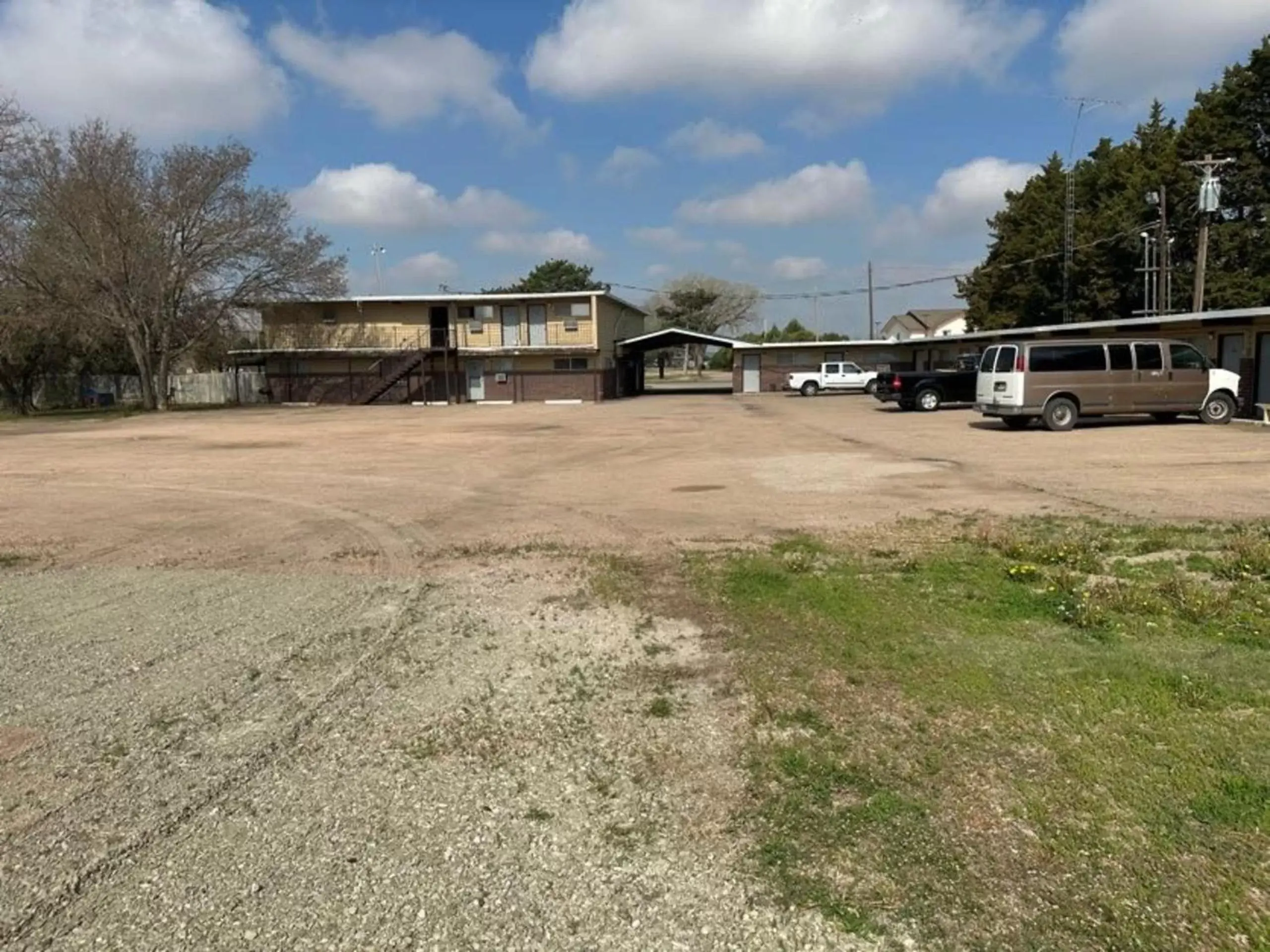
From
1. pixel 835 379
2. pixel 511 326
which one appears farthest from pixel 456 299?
pixel 835 379

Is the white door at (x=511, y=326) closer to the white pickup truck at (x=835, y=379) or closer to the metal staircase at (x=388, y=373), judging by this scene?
the metal staircase at (x=388, y=373)

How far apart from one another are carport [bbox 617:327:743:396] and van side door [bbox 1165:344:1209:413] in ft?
94.6

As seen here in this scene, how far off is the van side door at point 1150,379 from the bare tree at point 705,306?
68.8 meters

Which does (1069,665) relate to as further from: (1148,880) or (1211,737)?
(1148,880)

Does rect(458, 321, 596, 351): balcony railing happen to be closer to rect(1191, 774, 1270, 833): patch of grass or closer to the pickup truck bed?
the pickup truck bed

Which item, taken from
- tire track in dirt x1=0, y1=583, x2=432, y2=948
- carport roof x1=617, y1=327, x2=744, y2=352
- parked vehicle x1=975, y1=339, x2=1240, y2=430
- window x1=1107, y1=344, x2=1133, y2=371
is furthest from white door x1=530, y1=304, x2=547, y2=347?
tire track in dirt x1=0, y1=583, x2=432, y2=948

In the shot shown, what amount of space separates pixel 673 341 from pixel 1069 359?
33703 millimetres

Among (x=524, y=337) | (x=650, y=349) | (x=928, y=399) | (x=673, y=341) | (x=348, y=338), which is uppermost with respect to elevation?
(x=348, y=338)

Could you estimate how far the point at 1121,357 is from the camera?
1964 centimetres

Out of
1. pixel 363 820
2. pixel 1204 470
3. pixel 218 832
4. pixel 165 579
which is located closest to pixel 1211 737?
pixel 363 820

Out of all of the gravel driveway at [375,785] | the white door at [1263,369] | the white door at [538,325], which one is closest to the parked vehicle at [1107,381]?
the white door at [1263,369]

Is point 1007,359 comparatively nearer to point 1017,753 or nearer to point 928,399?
point 928,399

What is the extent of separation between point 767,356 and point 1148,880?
51775mm

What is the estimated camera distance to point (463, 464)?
1634 cm
